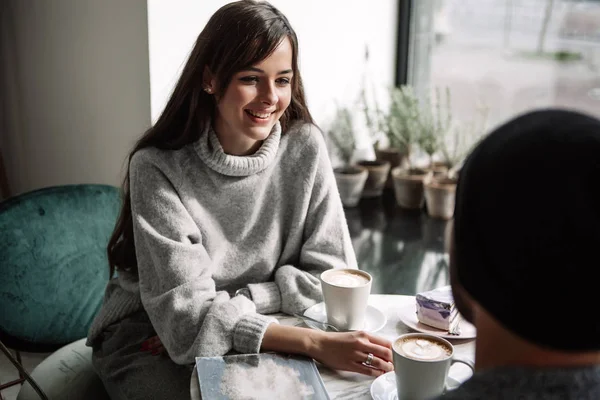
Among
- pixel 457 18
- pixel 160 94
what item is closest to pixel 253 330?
pixel 160 94

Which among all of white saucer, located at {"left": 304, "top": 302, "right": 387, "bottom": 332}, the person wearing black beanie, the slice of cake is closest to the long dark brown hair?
white saucer, located at {"left": 304, "top": 302, "right": 387, "bottom": 332}

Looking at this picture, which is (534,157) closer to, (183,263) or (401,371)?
(401,371)

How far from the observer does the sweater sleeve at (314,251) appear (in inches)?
Result: 49.8

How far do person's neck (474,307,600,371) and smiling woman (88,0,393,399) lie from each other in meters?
0.57

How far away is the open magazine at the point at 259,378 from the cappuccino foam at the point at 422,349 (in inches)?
5.0

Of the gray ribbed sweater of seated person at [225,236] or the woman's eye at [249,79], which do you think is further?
Result: the woman's eye at [249,79]

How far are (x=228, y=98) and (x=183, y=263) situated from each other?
1.12 ft

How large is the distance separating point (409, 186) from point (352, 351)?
1636 mm

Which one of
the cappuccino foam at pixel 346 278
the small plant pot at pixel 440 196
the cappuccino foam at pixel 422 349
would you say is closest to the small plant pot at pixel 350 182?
the small plant pot at pixel 440 196

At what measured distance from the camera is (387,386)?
947 millimetres

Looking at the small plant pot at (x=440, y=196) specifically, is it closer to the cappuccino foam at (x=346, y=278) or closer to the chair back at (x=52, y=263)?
the chair back at (x=52, y=263)

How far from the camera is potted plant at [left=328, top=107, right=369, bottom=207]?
258 cm

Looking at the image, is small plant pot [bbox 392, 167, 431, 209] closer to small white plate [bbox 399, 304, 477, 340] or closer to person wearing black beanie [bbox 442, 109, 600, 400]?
small white plate [bbox 399, 304, 477, 340]

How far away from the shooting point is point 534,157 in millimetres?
542
